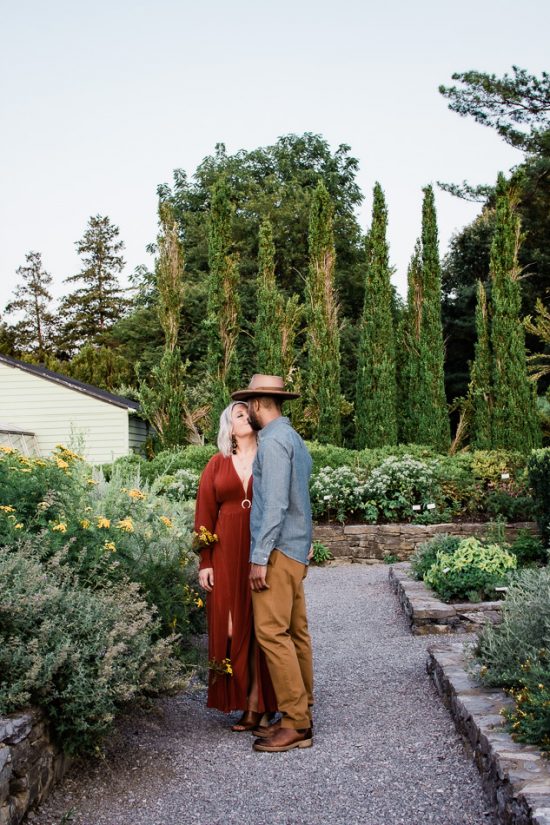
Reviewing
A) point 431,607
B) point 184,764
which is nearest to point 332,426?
point 431,607

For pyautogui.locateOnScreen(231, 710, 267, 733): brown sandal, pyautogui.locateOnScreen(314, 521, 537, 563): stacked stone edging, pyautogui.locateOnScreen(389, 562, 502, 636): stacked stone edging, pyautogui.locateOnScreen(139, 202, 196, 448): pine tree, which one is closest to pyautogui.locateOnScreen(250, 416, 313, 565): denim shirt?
pyautogui.locateOnScreen(231, 710, 267, 733): brown sandal

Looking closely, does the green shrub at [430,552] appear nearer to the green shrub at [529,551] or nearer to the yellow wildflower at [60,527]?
the green shrub at [529,551]

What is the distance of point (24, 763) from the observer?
3305mm

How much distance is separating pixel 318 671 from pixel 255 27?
22.0ft

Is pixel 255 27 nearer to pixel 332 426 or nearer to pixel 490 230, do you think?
pixel 332 426

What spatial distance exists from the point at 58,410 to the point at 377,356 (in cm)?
857

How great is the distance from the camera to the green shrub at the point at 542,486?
8797 millimetres

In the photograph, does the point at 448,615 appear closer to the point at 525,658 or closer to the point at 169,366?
the point at 525,658

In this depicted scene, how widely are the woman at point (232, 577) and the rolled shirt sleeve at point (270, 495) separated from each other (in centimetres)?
39

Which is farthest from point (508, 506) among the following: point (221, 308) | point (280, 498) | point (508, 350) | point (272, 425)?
point (221, 308)

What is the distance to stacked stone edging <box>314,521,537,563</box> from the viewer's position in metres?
12.1

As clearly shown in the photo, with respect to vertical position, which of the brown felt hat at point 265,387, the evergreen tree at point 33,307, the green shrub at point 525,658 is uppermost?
the evergreen tree at point 33,307

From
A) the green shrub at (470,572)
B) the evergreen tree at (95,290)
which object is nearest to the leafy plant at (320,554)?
the green shrub at (470,572)

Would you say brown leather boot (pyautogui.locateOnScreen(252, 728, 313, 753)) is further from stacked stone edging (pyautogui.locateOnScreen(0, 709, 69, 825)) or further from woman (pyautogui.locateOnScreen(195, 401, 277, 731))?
stacked stone edging (pyautogui.locateOnScreen(0, 709, 69, 825))
